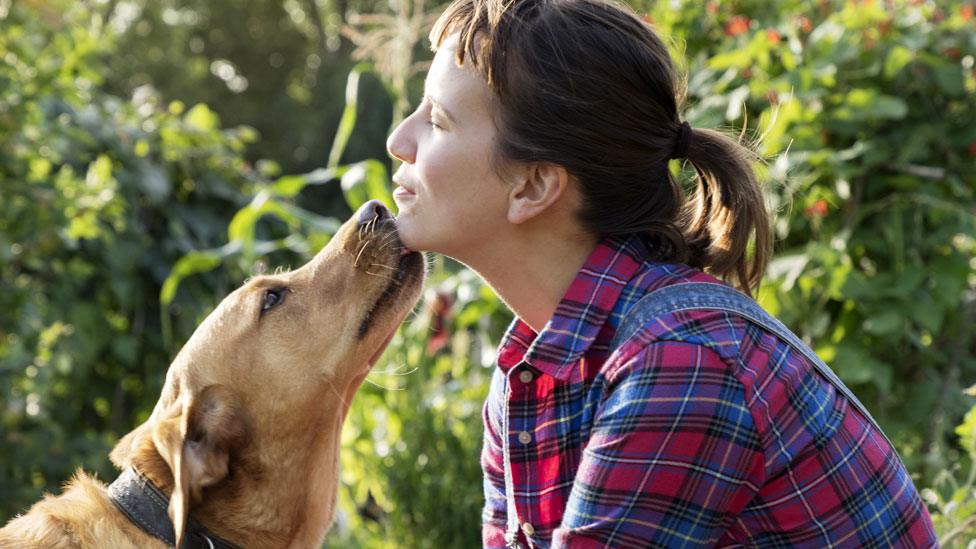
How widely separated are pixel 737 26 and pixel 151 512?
2764 millimetres

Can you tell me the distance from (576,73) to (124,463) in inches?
58.1

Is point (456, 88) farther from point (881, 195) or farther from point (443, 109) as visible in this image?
point (881, 195)

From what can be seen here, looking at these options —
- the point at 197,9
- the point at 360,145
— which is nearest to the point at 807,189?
the point at 360,145

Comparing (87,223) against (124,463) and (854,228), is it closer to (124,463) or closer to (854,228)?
(124,463)

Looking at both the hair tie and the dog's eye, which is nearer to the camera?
the hair tie

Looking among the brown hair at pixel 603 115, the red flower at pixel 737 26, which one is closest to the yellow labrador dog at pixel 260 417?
the brown hair at pixel 603 115

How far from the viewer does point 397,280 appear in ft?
8.99

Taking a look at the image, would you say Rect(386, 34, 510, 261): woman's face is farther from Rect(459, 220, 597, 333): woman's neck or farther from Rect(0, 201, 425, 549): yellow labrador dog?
Rect(0, 201, 425, 549): yellow labrador dog

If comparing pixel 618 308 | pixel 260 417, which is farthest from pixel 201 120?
pixel 618 308

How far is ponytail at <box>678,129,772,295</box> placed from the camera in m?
2.37

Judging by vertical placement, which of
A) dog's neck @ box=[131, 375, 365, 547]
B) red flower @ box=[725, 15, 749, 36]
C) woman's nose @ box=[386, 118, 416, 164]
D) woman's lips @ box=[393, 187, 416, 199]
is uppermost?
woman's nose @ box=[386, 118, 416, 164]

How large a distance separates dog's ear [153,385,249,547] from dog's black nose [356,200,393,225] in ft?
1.83

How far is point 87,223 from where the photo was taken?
16.9 feet

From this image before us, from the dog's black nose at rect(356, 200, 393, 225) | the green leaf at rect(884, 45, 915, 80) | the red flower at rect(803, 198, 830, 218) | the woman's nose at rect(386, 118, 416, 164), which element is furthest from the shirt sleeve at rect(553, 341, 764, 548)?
the green leaf at rect(884, 45, 915, 80)
